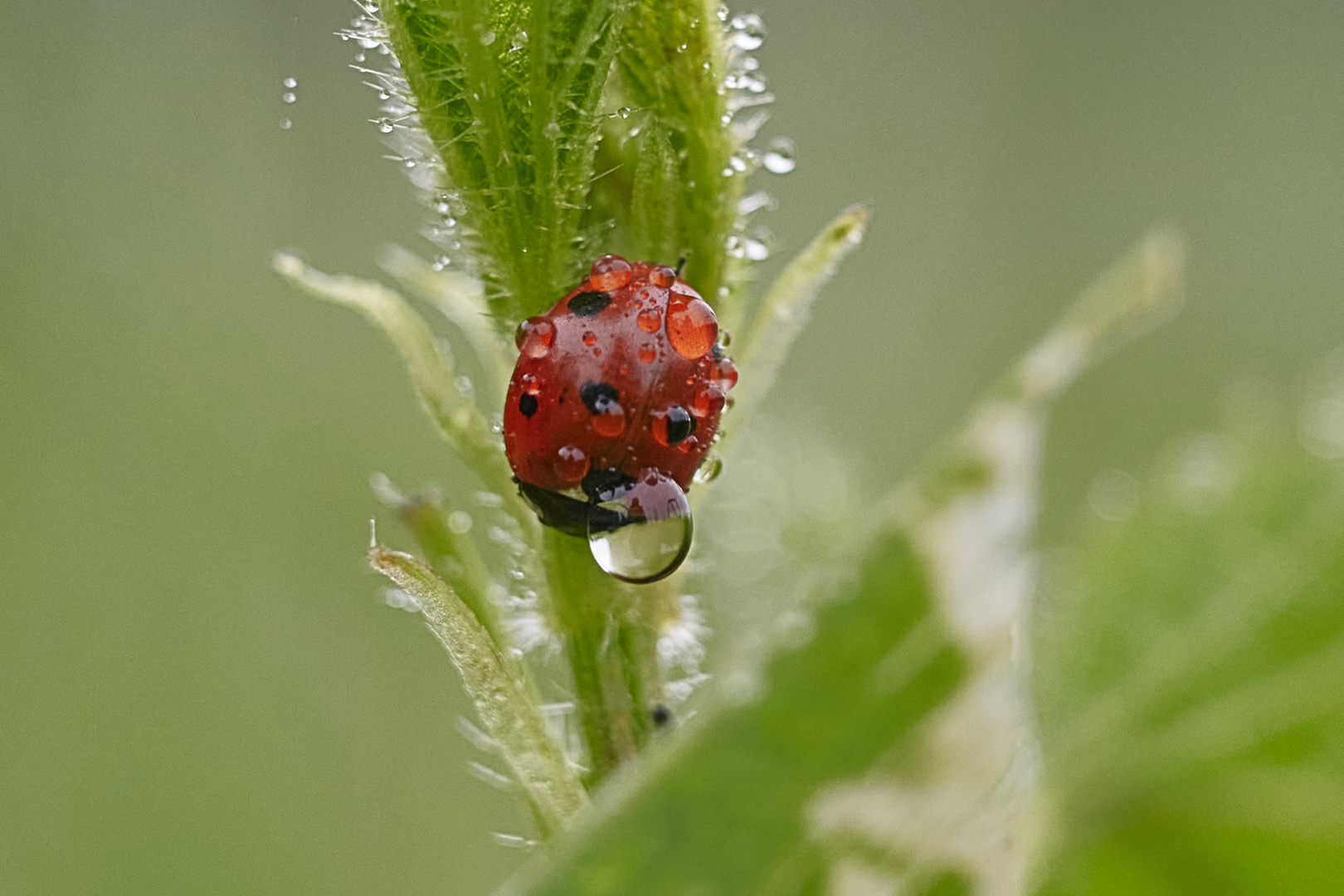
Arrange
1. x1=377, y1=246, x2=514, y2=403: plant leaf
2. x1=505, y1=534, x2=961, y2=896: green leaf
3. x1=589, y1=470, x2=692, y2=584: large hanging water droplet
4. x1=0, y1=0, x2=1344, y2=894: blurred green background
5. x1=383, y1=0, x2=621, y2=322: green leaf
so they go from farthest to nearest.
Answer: x1=0, y1=0, x2=1344, y2=894: blurred green background, x1=377, y1=246, x2=514, y2=403: plant leaf, x1=589, y1=470, x2=692, y2=584: large hanging water droplet, x1=383, y1=0, x2=621, y2=322: green leaf, x1=505, y1=534, x2=961, y2=896: green leaf

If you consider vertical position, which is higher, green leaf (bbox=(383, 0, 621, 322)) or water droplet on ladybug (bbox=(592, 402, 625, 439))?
green leaf (bbox=(383, 0, 621, 322))

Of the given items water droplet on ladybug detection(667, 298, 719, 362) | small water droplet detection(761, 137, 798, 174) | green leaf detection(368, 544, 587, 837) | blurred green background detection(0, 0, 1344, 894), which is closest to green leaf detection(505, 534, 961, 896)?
green leaf detection(368, 544, 587, 837)

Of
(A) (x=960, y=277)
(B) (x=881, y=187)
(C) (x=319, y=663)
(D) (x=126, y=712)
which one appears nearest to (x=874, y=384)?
(A) (x=960, y=277)

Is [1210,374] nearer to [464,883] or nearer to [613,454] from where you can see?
[464,883]

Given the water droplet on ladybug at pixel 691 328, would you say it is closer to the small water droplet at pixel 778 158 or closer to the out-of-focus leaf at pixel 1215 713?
the small water droplet at pixel 778 158

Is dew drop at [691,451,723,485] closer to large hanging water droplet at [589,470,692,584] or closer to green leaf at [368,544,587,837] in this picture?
large hanging water droplet at [589,470,692,584]

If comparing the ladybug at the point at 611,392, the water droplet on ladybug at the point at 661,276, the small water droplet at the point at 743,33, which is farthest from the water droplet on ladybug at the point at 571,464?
the small water droplet at the point at 743,33

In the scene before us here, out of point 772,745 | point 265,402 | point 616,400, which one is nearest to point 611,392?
point 616,400

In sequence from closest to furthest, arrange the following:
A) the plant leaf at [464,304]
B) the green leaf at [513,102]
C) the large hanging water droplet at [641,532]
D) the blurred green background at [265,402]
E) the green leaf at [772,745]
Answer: the green leaf at [772,745] < the green leaf at [513,102] < the large hanging water droplet at [641,532] < the plant leaf at [464,304] < the blurred green background at [265,402]

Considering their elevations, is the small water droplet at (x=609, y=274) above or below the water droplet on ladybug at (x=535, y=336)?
above

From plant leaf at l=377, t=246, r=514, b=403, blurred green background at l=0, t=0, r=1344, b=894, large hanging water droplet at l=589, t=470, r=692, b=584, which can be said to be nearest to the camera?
large hanging water droplet at l=589, t=470, r=692, b=584
